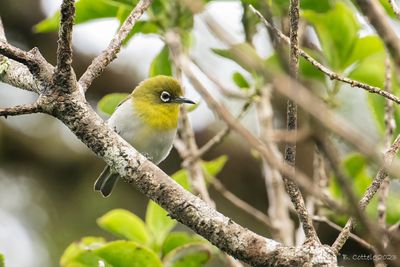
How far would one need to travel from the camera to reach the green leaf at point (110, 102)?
3484 millimetres

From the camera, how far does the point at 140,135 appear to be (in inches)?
152

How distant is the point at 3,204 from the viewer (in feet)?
17.9

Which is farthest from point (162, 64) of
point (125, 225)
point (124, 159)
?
point (124, 159)

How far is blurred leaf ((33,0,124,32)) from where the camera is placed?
315 cm

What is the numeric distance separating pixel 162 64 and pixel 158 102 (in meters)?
0.90

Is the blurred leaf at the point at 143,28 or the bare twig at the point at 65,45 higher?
the blurred leaf at the point at 143,28

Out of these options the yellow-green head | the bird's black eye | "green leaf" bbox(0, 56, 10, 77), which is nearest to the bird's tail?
the yellow-green head

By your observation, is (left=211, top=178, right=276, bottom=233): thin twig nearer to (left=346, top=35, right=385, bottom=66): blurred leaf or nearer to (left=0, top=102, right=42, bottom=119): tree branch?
(left=346, top=35, right=385, bottom=66): blurred leaf

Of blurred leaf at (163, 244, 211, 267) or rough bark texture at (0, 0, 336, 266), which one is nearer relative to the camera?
rough bark texture at (0, 0, 336, 266)

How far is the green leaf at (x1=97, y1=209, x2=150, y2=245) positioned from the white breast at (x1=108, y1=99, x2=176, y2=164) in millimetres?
868

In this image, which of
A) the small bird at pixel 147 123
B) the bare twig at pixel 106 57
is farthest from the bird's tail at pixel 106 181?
the bare twig at pixel 106 57

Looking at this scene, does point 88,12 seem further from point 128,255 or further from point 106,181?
point 128,255

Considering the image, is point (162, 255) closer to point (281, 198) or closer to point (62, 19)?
point (281, 198)

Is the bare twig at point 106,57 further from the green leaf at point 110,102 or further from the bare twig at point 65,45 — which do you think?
the green leaf at point 110,102
